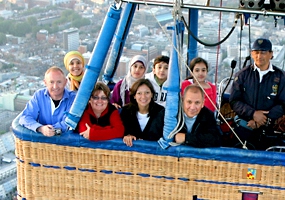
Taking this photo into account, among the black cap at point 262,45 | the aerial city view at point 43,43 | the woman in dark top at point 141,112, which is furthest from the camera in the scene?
the aerial city view at point 43,43

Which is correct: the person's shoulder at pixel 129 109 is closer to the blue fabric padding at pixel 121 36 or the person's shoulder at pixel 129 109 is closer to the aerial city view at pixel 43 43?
the blue fabric padding at pixel 121 36

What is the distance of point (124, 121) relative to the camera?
351 centimetres

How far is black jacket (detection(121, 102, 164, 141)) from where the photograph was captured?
130 inches

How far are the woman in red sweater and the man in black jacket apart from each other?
0.42 metres

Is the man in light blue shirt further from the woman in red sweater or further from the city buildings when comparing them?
the city buildings

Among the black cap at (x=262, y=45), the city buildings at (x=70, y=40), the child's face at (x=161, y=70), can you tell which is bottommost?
the child's face at (x=161, y=70)

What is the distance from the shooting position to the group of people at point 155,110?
3230 mm

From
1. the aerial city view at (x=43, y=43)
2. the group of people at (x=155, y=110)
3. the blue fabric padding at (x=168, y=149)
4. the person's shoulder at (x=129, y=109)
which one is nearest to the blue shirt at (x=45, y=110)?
the group of people at (x=155, y=110)

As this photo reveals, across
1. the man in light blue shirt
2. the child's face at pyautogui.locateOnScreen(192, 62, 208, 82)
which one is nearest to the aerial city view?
the child's face at pyautogui.locateOnScreen(192, 62, 208, 82)

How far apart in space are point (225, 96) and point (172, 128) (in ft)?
5.33

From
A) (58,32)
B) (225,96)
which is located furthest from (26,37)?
(225,96)

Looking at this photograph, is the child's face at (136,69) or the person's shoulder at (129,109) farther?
the child's face at (136,69)

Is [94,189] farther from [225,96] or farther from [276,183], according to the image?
[225,96]

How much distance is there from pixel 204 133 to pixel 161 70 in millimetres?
1229
